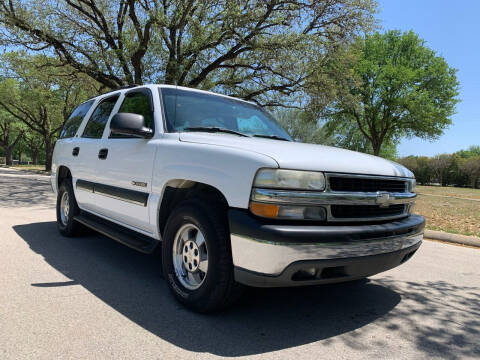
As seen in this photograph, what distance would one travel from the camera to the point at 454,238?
22.9ft

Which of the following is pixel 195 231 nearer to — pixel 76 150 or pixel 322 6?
pixel 76 150

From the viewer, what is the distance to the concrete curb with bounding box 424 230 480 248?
6.77m

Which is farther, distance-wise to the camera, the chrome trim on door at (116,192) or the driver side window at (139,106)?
the driver side window at (139,106)

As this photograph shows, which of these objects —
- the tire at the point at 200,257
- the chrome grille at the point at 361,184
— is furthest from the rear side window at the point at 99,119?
the chrome grille at the point at 361,184

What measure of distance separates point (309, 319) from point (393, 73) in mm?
27966

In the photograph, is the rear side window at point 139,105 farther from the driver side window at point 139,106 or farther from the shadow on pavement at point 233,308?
the shadow on pavement at point 233,308

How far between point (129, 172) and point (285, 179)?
1824 millimetres

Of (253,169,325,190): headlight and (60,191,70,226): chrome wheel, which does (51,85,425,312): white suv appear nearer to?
(253,169,325,190): headlight

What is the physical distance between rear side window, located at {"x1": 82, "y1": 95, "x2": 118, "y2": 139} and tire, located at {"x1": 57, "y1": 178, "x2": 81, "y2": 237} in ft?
2.72

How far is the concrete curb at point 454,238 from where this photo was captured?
677 cm

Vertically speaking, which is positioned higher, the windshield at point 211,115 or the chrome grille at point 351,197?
the windshield at point 211,115

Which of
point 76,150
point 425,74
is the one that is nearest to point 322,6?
point 76,150

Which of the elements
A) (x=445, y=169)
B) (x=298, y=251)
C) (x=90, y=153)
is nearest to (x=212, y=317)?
(x=298, y=251)

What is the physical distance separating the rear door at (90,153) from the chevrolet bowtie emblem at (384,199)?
3.01 metres
